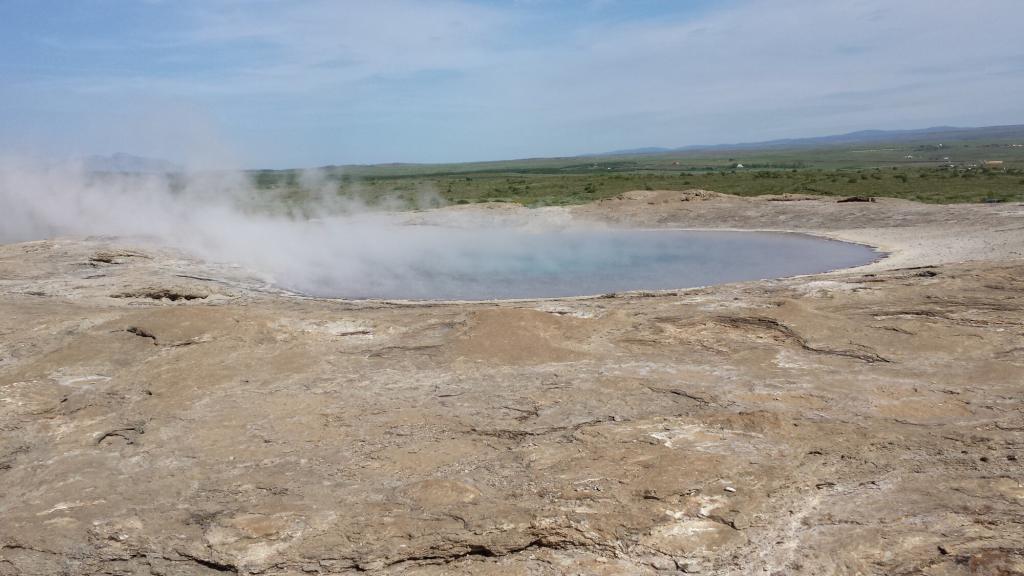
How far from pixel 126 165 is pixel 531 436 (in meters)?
22.7

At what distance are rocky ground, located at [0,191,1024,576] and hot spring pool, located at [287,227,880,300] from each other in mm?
2380

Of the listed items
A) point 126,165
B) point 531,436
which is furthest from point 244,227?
point 531,436

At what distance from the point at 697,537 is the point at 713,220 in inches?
671

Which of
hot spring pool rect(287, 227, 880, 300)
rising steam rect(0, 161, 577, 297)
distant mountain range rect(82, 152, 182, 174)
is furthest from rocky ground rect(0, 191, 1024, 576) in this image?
distant mountain range rect(82, 152, 182, 174)

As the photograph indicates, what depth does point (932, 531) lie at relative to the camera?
3643 millimetres

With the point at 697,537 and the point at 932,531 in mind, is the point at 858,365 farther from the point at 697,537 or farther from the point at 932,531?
the point at 697,537

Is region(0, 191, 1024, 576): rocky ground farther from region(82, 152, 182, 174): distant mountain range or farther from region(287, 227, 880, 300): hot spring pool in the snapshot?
region(82, 152, 182, 174): distant mountain range

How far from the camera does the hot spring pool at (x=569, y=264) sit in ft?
38.6

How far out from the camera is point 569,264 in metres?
14.2

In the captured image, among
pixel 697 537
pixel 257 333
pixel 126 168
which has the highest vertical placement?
pixel 126 168

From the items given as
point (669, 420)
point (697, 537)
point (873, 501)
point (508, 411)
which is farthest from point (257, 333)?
point (873, 501)

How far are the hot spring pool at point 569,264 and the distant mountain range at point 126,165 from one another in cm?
942

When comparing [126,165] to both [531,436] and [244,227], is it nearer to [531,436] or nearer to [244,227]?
[244,227]

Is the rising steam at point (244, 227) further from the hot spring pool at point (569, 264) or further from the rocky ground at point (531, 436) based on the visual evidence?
the rocky ground at point (531, 436)
